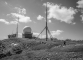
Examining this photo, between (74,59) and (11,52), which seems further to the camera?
(11,52)

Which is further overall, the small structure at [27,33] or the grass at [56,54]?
the small structure at [27,33]

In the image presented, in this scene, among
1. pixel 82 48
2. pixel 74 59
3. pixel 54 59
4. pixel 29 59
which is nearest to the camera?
pixel 74 59

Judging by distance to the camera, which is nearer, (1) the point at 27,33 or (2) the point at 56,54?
(2) the point at 56,54

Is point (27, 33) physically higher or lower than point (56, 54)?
higher

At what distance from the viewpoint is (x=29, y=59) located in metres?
14.2

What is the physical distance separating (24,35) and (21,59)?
3125 cm

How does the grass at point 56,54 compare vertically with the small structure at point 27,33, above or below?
below

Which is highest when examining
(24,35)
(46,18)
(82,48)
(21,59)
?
(46,18)

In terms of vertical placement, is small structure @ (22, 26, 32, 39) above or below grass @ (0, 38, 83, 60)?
above

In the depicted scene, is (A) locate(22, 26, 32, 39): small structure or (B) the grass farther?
(A) locate(22, 26, 32, 39): small structure

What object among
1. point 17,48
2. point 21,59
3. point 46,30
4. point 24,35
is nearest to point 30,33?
point 24,35

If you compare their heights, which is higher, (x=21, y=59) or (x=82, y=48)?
(x=82, y=48)

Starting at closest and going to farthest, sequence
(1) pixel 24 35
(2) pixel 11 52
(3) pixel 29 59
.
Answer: (3) pixel 29 59 < (2) pixel 11 52 < (1) pixel 24 35

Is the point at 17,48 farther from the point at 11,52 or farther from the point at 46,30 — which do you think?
the point at 46,30
